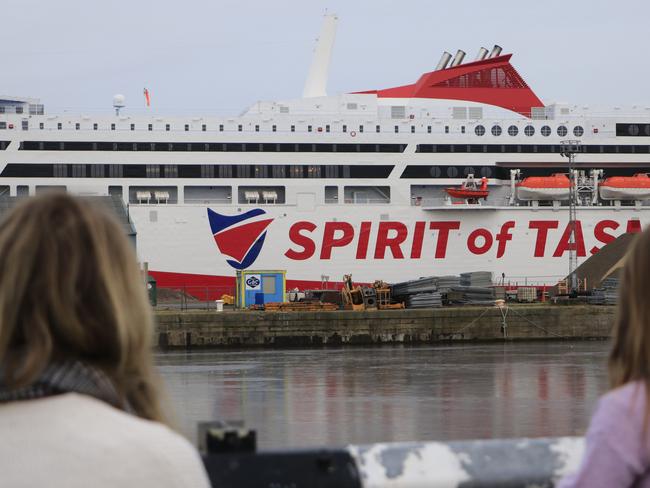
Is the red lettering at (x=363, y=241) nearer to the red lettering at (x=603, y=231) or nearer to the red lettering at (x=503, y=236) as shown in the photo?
the red lettering at (x=503, y=236)

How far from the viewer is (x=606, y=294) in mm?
28703

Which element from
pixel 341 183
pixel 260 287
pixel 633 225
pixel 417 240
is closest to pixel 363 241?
pixel 417 240

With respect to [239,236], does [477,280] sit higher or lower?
lower

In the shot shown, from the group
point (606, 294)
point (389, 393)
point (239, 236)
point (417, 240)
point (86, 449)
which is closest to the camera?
point (86, 449)

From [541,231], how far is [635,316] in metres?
35.7

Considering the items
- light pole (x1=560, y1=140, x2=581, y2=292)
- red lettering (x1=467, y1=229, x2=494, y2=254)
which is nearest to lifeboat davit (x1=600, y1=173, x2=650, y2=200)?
light pole (x1=560, y1=140, x2=581, y2=292)

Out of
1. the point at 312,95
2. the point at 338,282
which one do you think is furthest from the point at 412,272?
the point at 312,95

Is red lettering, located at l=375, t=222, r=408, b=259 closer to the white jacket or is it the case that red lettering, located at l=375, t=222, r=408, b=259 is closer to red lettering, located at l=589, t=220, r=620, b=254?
red lettering, located at l=589, t=220, r=620, b=254

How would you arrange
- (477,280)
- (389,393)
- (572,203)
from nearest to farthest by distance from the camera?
(389,393) → (477,280) → (572,203)

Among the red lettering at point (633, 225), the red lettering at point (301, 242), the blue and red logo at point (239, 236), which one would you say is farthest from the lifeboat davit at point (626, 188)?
the blue and red logo at point (239, 236)

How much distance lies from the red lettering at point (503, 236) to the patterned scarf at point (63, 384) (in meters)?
35.6

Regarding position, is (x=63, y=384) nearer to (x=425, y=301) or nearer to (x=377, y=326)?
(x=377, y=326)

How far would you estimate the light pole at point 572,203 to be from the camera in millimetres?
32594

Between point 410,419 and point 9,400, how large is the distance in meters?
8.67
